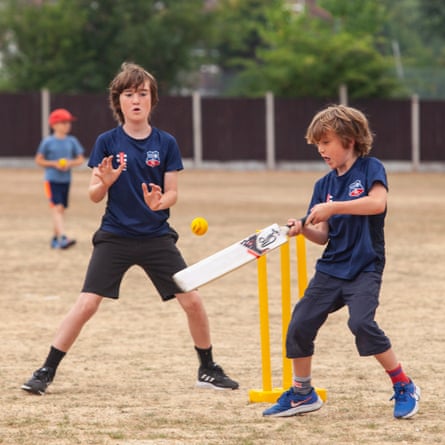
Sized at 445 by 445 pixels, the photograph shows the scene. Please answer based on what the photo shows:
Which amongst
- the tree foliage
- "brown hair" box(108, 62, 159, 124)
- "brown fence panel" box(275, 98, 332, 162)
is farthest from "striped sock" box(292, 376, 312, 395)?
the tree foliage

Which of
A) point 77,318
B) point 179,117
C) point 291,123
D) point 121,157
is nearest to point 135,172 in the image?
point 121,157

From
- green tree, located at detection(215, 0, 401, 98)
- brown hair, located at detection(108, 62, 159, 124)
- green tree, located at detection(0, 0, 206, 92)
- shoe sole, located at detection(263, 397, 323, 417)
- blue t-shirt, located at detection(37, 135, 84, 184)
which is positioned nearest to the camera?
shoe sole, located at detection(263, 397, 323, 417)

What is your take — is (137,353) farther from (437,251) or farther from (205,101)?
(205,101)

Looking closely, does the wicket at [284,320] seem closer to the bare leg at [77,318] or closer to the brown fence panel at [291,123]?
the bare leg at [77,318]

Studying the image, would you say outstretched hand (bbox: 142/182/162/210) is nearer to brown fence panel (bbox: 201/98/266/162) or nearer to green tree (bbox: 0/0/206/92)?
brown fence panel (bbox: 201/98/266/162)

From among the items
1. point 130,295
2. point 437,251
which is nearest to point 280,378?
point 130,295

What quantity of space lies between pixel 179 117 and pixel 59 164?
19.1 m

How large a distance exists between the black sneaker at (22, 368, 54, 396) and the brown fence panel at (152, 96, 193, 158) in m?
26.2

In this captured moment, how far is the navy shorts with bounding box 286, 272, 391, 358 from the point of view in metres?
5.58

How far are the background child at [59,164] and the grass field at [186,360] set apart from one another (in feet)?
1.34

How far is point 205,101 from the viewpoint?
32.8m

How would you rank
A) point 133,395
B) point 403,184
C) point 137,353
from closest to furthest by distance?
point 133,395, point 137,353, point 403,184

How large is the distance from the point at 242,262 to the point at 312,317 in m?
0.45

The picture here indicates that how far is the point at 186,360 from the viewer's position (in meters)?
7.41
